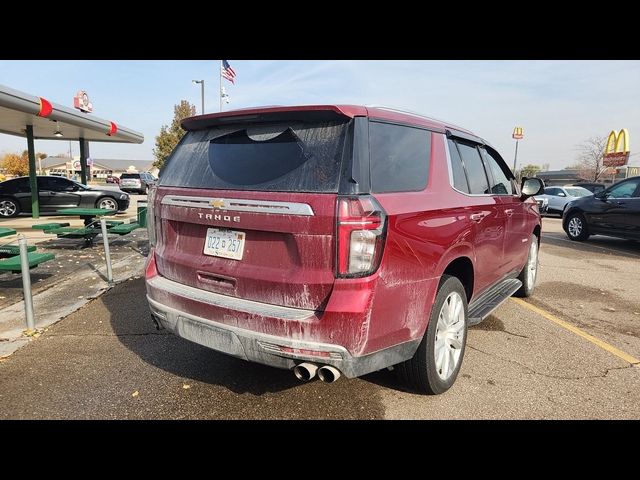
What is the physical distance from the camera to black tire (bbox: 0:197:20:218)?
49.4ft

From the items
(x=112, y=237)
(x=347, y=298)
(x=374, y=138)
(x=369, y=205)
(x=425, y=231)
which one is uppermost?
(x=374, y=138)

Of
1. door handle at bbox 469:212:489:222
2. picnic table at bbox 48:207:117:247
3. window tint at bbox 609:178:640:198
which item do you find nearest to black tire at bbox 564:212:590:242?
window tint at bbox 609:178:640:198

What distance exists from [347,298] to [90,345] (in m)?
2.88

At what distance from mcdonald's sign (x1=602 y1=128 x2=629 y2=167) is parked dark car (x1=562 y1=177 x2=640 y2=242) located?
3012cm

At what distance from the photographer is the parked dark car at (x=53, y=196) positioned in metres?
15.1

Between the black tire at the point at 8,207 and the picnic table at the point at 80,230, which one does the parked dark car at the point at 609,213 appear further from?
the black tire at the point at 8,207

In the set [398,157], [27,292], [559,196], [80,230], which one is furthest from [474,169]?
[559,196]

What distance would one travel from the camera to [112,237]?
10.6m

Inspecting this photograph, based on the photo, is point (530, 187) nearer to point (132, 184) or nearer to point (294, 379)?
point (294, 379)

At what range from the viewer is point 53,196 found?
15.7 metres

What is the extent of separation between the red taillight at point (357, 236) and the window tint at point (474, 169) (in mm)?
1703
